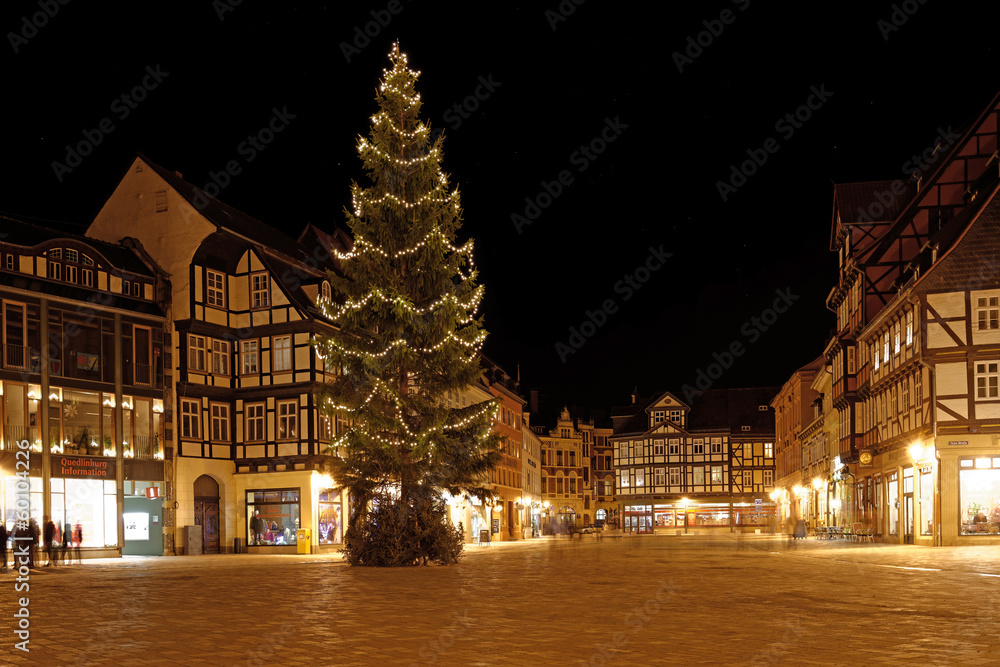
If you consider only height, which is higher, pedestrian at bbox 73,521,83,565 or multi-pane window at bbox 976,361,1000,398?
multi-pane window at bbox 976,361,1000,398

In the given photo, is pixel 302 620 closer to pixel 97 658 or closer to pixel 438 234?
pixel 97 658

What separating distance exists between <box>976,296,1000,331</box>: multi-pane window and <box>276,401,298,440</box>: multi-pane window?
25838 millimetres

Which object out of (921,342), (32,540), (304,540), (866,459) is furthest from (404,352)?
(866,459)

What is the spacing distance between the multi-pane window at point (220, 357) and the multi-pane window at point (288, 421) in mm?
2967

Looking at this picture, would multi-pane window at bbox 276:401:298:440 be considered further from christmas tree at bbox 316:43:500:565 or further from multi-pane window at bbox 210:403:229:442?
christmas tree at bbox 316:43:500:565

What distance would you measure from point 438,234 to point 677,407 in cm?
7348

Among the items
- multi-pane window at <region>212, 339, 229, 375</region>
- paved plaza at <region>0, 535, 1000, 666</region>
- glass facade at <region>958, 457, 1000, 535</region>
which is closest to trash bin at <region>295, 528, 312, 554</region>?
multi-pane window at <region>212, 339, 229, 375</region>

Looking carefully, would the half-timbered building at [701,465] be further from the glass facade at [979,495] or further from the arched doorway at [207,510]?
the glass facade at [979,495]

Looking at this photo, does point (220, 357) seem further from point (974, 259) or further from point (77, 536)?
point (974, 259)

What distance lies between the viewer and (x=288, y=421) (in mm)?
43562

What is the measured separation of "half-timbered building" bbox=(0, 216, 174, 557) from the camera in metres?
34.8

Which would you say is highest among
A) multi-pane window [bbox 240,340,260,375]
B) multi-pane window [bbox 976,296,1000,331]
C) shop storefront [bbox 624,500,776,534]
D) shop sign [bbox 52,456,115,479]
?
multi-pane window [bbox 976,296,1000,331]

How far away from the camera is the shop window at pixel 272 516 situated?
43.2 meters

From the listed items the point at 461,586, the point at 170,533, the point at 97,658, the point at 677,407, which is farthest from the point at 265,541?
the point at 677,407
